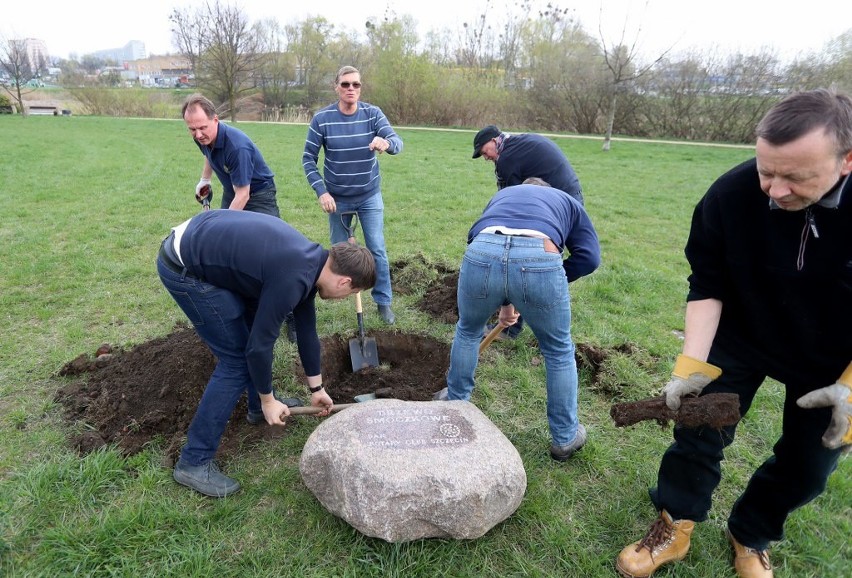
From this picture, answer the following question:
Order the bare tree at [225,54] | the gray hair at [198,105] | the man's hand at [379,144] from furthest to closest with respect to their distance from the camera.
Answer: the bare tree at [225,54]
the man's hand at [379,144]
the gray hair at [198,105]

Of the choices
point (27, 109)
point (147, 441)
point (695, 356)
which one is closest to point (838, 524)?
point (695, 356)

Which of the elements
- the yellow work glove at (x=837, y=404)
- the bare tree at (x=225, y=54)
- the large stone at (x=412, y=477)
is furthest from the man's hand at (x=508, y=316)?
the bare tree at (x=225, y=54)

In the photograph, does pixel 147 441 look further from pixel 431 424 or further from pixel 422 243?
pixel 422 243

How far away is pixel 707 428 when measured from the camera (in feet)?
7.07

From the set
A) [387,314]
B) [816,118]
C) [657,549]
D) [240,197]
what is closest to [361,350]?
[387,314]

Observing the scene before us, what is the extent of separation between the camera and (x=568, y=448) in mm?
2934

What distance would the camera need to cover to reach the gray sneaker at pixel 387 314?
4570 millimetres

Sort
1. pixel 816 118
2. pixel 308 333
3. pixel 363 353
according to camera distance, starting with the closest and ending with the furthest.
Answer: pixel 816 118 < pixel 308 333 < pixel 363 353

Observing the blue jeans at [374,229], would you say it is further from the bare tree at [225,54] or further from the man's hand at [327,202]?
the bare tree at [225,54]

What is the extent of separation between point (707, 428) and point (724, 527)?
0.81m

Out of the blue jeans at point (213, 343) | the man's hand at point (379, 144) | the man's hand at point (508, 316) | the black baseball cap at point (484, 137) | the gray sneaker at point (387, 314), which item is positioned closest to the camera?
the blue jeans at point (213, 343)

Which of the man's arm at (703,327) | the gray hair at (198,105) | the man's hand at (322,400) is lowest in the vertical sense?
the man's hand at (322,400)

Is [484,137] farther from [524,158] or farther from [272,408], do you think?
[272,408]

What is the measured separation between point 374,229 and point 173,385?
6.82ft
